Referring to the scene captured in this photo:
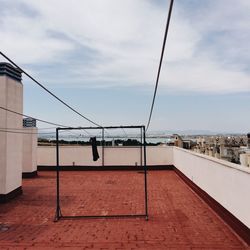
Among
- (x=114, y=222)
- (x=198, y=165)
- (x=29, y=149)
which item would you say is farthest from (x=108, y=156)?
(x=114, y=222)

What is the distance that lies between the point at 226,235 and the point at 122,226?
75.6 inches

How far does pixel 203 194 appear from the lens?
31.6 feet

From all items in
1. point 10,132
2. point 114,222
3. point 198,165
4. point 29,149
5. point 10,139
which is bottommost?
point 114,222

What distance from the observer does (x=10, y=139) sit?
10000mm

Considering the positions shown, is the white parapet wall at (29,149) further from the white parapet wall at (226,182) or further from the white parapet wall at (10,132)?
the white parapet wall at (226,182)

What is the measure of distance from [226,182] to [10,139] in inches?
228

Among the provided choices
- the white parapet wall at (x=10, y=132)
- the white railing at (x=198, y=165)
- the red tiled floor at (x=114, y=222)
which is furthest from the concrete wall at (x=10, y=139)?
the white railing at (x=198, y=165)

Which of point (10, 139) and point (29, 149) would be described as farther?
point (29, 149)

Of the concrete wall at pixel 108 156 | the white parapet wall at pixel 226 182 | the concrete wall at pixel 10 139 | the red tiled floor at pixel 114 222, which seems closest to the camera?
the white parapet wall at pixel 226 182

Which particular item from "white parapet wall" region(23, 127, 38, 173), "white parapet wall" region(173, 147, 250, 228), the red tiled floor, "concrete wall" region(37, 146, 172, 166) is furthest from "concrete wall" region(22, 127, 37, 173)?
"white parapet wall" region(173, 147, 250, 228)

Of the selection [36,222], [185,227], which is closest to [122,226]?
[185,227]

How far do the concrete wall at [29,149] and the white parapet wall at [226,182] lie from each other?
685 centimetres

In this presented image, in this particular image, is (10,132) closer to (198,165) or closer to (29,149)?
(29,149)

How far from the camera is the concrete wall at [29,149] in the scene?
14.9 m
